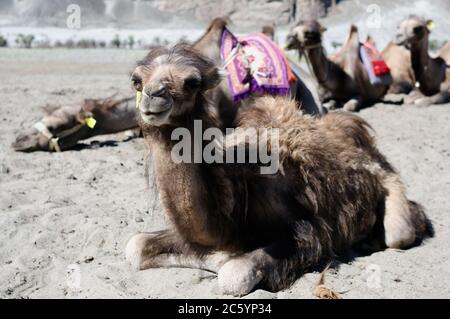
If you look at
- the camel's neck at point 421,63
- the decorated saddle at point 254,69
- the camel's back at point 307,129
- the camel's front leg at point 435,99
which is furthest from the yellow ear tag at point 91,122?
the camel's neck at point 421,63

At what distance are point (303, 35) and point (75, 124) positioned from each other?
14.2 feet

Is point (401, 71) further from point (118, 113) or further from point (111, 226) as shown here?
point (111, 226)

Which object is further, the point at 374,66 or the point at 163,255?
the point at 374,66

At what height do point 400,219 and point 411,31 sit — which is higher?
point 411,31

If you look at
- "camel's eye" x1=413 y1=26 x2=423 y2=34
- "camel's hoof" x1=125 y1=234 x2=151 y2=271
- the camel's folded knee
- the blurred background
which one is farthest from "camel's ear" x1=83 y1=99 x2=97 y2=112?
the blurred background

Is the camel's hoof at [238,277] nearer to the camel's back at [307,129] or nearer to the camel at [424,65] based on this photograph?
the camel's back at [307,129]

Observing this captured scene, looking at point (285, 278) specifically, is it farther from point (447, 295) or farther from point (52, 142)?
point (52, 142)

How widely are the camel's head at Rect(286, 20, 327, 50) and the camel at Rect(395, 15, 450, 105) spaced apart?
198cm

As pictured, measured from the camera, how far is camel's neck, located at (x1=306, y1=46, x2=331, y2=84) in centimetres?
1068

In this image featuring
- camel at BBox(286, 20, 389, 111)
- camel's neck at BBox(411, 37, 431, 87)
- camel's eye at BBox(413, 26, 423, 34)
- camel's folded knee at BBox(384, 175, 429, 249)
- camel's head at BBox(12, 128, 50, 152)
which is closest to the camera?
camel's folded knee at BBox(384, 175, 429, 249)

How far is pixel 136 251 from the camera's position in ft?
12.7

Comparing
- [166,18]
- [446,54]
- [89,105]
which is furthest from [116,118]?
[166,18]

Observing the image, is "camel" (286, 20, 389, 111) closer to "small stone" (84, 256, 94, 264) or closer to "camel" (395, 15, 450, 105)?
"camel" (395, 15, 450, 105)

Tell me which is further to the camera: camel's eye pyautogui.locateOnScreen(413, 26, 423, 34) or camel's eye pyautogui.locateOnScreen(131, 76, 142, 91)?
camel's eye pyautogui.locateOnScreen(413, 26, 423, 34)
